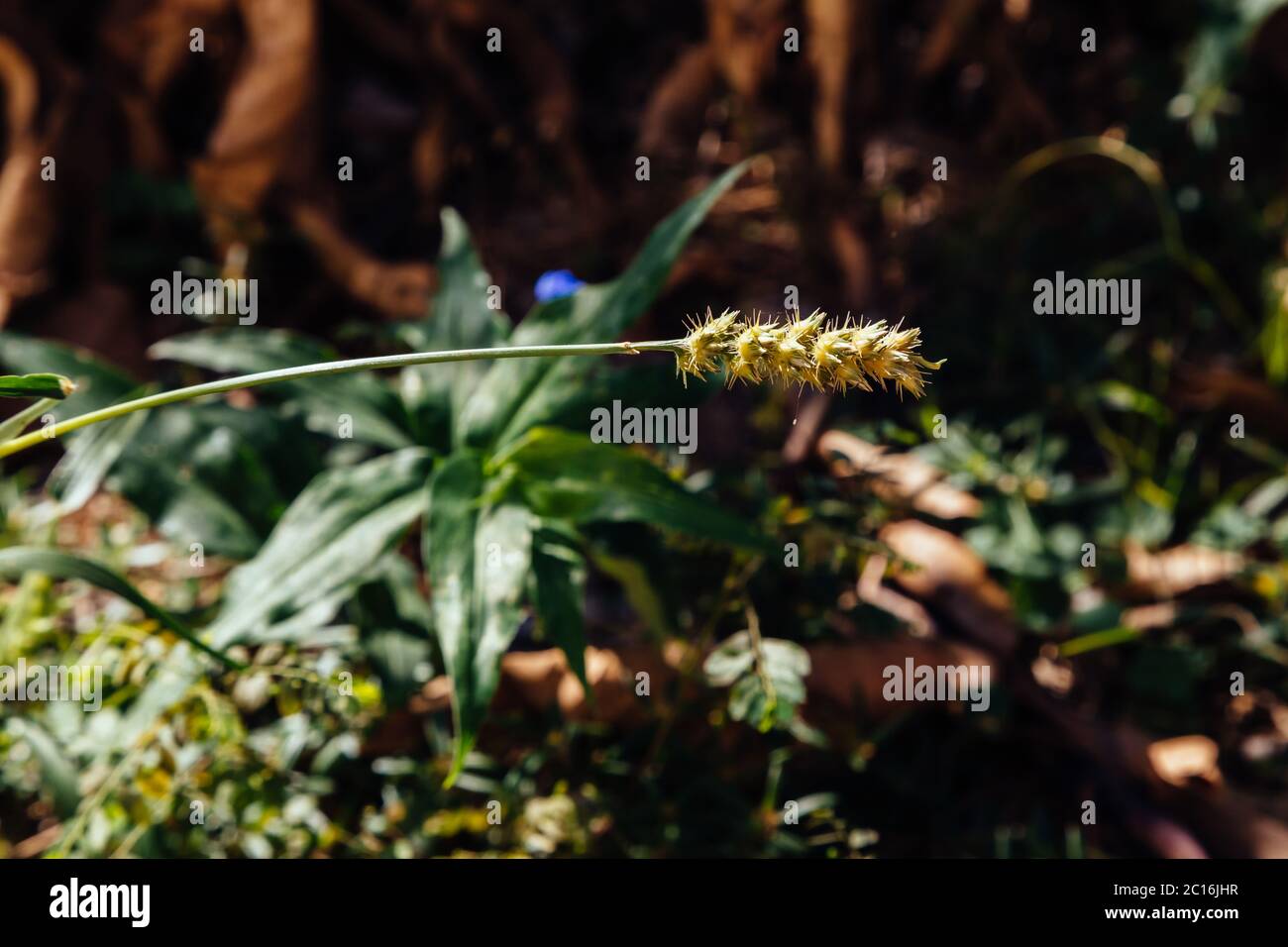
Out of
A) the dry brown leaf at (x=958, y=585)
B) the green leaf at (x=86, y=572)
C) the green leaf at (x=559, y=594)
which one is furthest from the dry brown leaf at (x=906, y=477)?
the green leaf at (x=86, y=572)

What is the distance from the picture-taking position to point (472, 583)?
1.15 meters

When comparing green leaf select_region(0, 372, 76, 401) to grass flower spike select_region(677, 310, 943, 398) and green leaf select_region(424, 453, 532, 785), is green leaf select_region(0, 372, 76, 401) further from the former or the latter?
grass flower spike select_region(677, 310, 943, 398)

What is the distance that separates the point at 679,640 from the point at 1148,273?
139 cm

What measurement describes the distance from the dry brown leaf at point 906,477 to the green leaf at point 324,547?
705 mm

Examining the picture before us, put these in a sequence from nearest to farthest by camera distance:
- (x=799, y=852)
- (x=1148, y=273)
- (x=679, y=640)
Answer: (x=799, y=852)
(x=679, y=640)
(x=1148, y=273)

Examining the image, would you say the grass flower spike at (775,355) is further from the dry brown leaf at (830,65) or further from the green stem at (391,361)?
the dry brown leaf at (830,65)

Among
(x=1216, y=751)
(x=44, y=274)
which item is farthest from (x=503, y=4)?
(x=1216, y=751)

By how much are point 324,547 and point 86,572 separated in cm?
25

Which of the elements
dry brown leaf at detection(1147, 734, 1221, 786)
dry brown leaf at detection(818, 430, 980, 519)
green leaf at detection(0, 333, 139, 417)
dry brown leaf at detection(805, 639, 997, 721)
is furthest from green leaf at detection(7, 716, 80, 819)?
dry brown leaf at detection(1147, 734, 1221, 786)

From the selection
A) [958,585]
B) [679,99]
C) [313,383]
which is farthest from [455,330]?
[679,99]

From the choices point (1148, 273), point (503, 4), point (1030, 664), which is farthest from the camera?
point (503, 4)

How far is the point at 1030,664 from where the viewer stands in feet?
5.64

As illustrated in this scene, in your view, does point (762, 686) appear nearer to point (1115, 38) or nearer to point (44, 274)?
point (44, 274)
